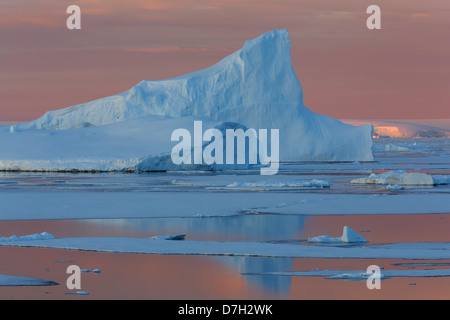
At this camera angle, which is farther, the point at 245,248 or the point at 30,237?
the point at 30,237

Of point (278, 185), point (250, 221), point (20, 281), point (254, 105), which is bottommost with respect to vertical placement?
point (20, 281)

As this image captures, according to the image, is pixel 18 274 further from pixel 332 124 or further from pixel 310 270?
pixel 332 124

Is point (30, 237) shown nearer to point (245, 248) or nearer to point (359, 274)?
point (245, 248)

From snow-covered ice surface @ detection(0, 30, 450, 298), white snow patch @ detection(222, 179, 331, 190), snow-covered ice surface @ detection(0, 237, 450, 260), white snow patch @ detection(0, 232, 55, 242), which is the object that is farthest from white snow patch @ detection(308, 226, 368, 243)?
white snow patch @ detection(222, 179, 331, 190)

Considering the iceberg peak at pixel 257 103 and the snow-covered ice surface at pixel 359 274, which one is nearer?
the snow-covered ice surface at pixel 359 274

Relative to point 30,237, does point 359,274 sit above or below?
below

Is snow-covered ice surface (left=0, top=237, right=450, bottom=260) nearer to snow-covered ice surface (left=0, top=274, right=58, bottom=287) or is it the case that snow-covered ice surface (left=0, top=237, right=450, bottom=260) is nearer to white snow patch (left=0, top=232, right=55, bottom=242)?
white snow patch (left=0, top=232, right=55, bottom=242)

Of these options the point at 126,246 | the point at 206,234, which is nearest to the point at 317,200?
the point at 206,234

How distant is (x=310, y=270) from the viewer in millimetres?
6711

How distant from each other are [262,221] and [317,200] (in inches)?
143

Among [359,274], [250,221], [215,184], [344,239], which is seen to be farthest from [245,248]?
[215,184]

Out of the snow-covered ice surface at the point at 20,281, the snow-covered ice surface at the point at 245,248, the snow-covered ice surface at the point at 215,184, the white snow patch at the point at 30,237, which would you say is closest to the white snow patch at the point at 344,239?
the snow-covered ice surface at the point at 215,184

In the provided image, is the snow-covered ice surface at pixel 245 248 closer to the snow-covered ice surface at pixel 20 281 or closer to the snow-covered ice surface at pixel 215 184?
the snow-covered ice surface at pixel 215 184
